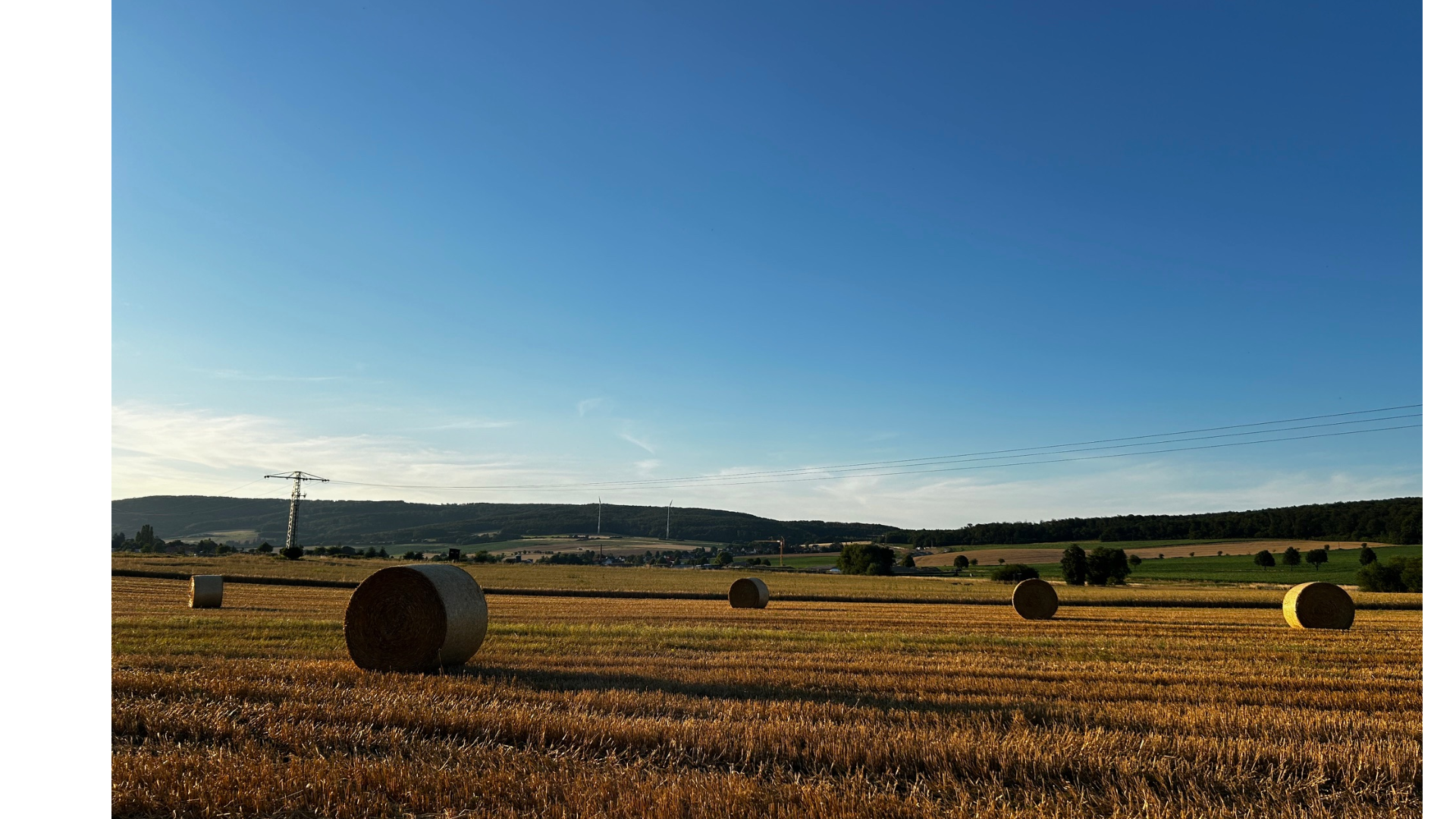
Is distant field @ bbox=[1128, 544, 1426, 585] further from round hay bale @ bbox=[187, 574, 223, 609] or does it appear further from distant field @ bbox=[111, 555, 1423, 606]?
round hay bale @ bbox=[187, 574, 223, 609]

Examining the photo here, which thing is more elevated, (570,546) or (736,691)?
(736,691)

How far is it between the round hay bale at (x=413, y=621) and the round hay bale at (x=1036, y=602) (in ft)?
61.9

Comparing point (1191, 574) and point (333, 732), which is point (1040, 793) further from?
point (1191, 574)

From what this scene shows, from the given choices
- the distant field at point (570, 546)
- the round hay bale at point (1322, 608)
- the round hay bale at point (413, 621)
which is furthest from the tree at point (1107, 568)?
the distant field at point (570, 546)

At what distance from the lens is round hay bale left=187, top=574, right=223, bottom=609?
2672cm

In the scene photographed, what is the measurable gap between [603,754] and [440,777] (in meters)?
1.46

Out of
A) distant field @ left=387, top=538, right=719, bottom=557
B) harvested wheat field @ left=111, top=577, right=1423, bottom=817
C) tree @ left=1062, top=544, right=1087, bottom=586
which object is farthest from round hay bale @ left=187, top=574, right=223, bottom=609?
distant field @ left=387, top=538, right=719, bottom=557

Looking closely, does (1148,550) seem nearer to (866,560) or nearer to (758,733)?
(866,560)

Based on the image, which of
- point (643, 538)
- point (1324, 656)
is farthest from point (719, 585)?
point (643, 538)

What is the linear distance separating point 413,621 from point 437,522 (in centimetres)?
16533

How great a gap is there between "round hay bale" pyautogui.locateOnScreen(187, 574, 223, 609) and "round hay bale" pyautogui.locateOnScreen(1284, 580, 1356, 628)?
30.8 m

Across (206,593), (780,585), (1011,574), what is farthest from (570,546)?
(206,593)

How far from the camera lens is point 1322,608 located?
23.2 meters
